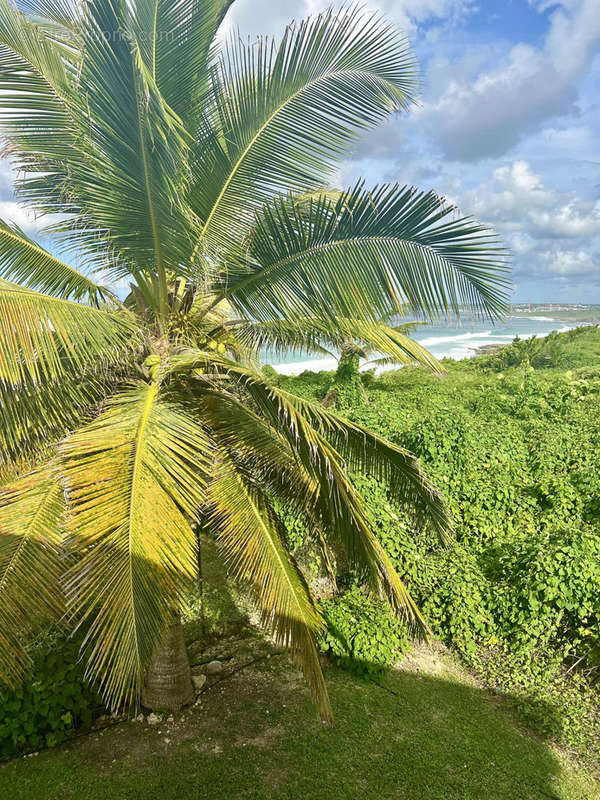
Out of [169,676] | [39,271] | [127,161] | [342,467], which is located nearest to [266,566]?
[342,467]

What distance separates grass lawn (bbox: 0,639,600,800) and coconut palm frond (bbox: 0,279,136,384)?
3.14 metres

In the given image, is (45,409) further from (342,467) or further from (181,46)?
(181,46)

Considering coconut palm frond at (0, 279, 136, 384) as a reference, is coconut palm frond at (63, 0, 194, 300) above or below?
above

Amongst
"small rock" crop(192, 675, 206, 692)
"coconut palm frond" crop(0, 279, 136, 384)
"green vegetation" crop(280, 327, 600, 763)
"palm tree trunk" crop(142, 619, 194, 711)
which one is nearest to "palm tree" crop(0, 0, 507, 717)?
"coconut palm frond" crop(0, 279, 136, 384)

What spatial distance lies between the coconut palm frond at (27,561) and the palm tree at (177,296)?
0.01 m

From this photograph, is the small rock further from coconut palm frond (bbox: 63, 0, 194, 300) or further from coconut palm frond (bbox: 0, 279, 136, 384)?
coconut palm frond (bbox: 63, 0, 194, 300)

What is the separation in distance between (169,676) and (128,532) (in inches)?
104

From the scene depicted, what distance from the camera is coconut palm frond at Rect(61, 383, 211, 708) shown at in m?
2.59

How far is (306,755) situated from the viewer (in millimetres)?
4293

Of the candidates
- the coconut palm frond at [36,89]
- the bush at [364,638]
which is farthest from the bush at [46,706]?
the coconut palm frond at [36,89]

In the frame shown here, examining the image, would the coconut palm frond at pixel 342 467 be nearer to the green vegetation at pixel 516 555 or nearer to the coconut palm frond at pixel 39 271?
the green vegetation at pixel 516 555

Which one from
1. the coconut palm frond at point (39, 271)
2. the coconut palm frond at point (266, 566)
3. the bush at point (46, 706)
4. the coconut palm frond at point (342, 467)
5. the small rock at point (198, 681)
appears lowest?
the small rock at point (198, 681)

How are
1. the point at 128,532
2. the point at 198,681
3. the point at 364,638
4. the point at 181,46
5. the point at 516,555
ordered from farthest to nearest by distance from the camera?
the point at 516,555 < the point at 364,638 < the point at 198,681 < the point at 181,46 < the point at 128,532

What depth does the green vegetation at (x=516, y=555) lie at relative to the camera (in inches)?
207
